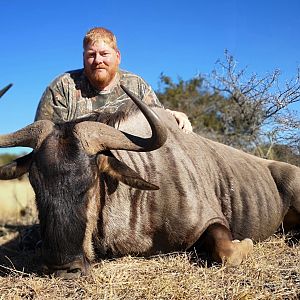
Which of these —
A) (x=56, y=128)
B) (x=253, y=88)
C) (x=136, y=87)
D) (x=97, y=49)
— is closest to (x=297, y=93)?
(x=253, y=88)

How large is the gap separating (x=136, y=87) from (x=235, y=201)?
1.76 meters

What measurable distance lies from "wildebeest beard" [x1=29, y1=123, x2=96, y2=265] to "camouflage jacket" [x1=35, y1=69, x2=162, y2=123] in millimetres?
1838

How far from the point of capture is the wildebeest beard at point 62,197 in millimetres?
3605

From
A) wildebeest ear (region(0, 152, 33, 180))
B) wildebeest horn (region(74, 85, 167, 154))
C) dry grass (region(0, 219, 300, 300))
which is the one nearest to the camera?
dry grass (region(0, 219, 300, 300))

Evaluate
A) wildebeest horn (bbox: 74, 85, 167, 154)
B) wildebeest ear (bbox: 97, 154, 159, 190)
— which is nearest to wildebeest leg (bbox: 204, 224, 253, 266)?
wildebeest ear (bbox: 97, 154, 159, 190)

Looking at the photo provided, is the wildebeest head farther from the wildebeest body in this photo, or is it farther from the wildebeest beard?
the wildebeest body

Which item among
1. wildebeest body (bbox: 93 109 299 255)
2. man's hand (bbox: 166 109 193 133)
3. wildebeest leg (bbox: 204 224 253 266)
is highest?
man's hand (bbox: 166 109 193 133)

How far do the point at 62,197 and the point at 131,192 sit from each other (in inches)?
34.9

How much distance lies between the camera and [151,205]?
4410 mm

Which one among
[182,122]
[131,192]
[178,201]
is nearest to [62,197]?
[131,192]

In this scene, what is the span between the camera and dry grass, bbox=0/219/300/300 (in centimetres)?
334

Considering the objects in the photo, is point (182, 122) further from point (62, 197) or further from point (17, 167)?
point (62, 197)

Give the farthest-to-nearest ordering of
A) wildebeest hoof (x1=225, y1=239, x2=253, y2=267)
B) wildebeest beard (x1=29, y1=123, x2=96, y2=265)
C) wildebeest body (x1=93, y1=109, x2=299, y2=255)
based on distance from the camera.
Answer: wildebeest body (x1=93, y1=109, x2=299, y2=255) < wildebeest hoof (x1=225, y1=239, x2=253, y2=267) < wildebeest beard (x1=29, y1=123, x2=96, y2=265)

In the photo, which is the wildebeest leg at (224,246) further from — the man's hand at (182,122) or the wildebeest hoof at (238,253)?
the man's hand at (182,122)
